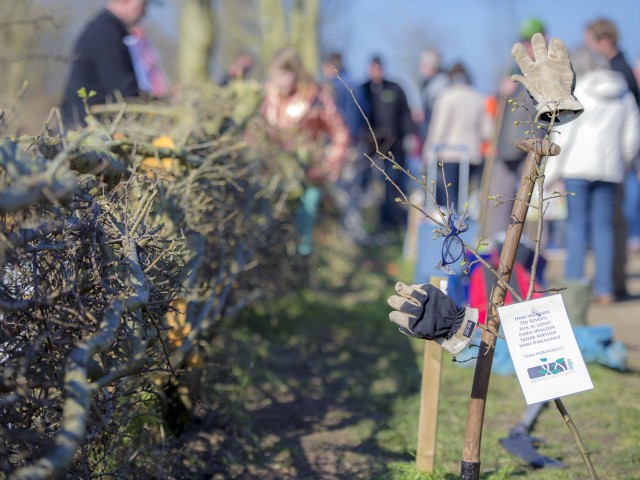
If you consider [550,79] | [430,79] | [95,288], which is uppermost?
[430,79]

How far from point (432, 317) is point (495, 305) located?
0.24 meters

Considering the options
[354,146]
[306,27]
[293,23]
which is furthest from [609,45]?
[293,23]

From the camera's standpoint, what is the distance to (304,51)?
63.0ft

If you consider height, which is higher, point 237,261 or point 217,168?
point 217,168

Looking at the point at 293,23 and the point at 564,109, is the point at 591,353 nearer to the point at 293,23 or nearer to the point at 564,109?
the point at 564,109

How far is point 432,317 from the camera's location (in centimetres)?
285

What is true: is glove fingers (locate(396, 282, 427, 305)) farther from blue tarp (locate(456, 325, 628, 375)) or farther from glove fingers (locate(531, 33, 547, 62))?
blue tarp (locate(456, 325, 628, 375))

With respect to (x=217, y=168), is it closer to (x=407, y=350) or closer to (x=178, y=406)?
(x=178, y=406)

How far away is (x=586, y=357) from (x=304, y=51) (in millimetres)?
14597

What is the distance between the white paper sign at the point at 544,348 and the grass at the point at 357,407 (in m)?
0.96

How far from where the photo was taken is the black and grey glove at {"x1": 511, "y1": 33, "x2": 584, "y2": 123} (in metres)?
3.06

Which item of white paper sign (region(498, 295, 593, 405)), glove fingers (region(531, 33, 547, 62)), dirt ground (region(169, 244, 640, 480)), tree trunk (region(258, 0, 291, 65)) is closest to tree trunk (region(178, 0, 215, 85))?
dirt ground (region(169, 244, 640, 480))

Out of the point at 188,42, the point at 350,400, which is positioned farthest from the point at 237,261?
the point at 188,42

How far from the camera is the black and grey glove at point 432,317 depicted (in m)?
2.86
